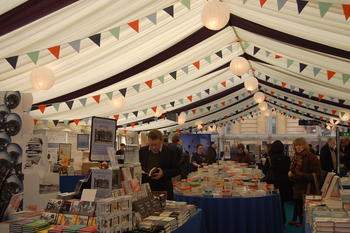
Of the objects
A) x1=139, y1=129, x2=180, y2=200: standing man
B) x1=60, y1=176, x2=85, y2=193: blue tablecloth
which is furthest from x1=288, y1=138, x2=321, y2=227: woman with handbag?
x1=60, y1=176, x2=85, y2=193: blue tablecloth

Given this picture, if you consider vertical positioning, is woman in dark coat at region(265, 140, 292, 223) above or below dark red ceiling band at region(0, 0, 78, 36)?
below

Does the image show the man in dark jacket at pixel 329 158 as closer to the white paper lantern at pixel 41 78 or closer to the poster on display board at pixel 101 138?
the white paper lantern at pixel 41 78

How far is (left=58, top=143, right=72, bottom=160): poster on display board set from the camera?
1065cm

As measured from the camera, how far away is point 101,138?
3.24 metres

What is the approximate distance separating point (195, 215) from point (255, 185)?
1783 mm

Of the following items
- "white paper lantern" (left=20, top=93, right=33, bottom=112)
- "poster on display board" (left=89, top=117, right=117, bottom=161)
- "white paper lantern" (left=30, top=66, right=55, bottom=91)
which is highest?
"white paper lantern" (left=30, top=66, right=55, bottom=91)

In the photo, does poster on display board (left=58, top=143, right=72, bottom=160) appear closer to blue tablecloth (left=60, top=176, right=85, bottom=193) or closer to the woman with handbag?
blue tablecloth (left=60, top=176, right=85, bottom=193)

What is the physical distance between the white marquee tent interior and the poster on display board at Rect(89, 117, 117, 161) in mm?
1330

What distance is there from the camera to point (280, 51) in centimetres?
651

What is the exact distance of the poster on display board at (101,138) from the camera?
3.17 meters

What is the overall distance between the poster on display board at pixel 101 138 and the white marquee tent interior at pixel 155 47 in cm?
133

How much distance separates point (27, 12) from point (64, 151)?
7.60m

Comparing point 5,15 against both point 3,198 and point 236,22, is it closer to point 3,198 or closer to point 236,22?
point 3,198

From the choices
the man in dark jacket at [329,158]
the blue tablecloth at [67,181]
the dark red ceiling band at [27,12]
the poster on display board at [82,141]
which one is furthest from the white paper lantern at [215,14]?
the poster on display board at [82,141]
